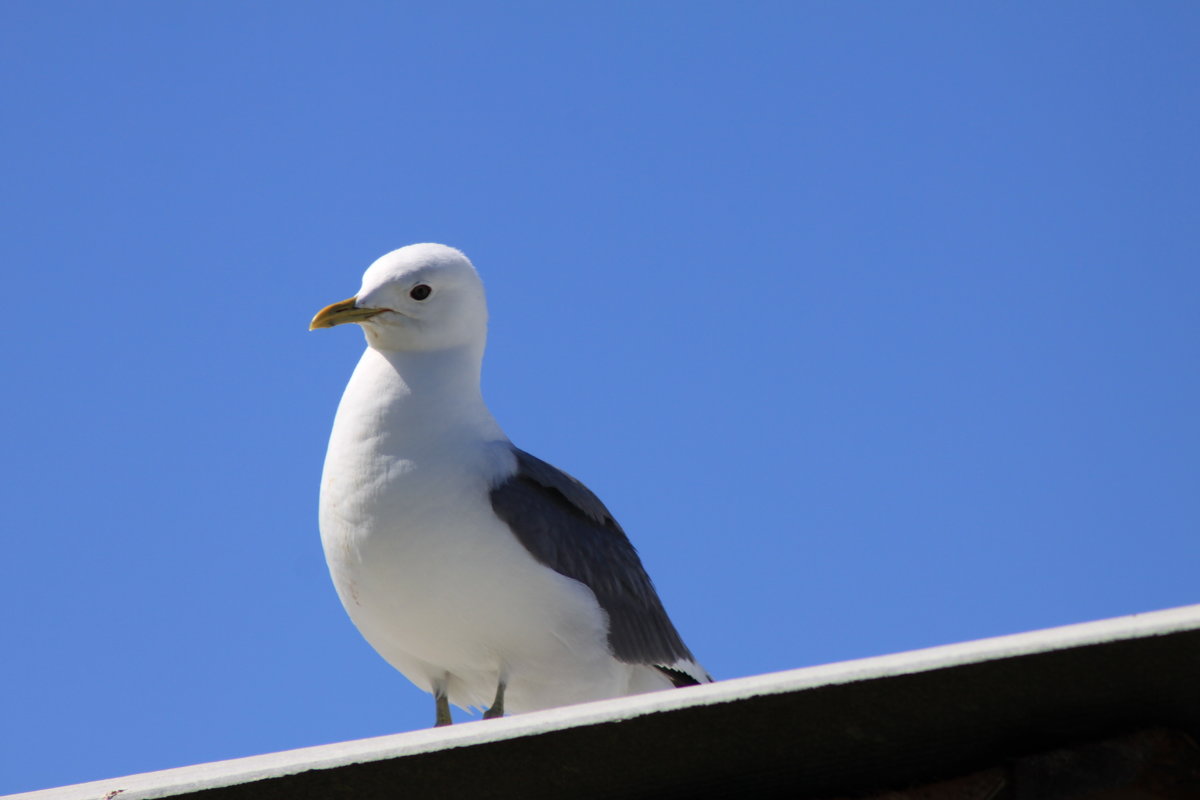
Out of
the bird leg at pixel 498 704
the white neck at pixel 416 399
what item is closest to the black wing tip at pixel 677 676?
the bird leg at pixel 498 704

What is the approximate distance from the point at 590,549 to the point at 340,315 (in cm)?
141

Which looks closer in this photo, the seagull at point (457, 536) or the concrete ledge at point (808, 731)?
the concrete ledge at point (808, 731)

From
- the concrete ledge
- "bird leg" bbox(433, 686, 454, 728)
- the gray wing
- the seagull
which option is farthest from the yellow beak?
the concrete ledge

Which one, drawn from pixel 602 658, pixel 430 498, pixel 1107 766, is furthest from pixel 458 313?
pixel 1107 766

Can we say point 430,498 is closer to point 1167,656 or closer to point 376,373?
point 376,373

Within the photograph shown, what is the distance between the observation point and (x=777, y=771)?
109 inches

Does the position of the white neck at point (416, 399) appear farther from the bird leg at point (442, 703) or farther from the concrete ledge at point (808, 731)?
the concrete ledge at point (808, 731)

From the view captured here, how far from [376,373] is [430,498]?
29.0 inches

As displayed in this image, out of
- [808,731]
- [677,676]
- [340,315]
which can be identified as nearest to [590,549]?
[677,676]

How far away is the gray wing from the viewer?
5.76 metres

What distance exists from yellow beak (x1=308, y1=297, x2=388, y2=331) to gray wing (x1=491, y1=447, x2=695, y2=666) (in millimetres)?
839

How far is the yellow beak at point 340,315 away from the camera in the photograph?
6094mm

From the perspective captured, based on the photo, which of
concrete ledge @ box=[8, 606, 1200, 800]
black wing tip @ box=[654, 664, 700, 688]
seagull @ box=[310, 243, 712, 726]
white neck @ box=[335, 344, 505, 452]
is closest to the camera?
concrete ledge @ box=[8, 606, 1200, 800]

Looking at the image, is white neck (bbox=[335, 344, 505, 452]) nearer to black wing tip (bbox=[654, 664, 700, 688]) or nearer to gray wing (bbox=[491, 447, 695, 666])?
gray wing (bbox=[491, 447, 695, 666])
